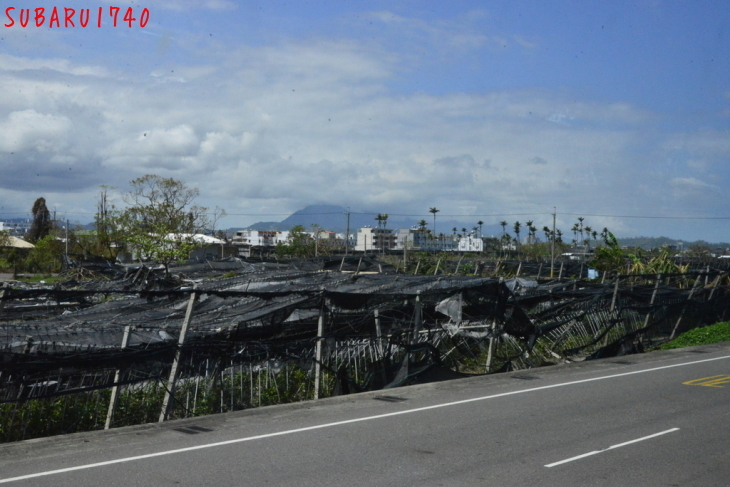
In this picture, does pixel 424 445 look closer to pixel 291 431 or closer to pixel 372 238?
pixel 291 431

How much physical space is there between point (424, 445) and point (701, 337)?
1528 centimetres

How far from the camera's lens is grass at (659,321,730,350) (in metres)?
19.9

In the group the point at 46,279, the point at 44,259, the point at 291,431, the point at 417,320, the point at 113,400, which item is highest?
the point at 44,259

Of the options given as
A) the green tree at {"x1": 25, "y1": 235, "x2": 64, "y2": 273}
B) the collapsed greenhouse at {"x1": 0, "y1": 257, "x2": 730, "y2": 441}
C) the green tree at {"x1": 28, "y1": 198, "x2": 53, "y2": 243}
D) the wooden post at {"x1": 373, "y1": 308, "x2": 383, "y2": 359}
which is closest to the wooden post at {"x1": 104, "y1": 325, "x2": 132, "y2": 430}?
the collapsed greenhouse at {"x1": 0, "y1": 257, "x2": 730, "y2": 441}

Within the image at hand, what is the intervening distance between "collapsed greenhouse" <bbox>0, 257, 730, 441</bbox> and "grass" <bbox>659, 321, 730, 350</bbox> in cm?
90

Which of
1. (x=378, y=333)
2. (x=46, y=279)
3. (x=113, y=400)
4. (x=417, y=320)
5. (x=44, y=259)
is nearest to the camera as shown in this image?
(x=113, y=400)

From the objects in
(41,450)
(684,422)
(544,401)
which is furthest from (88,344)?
(684,422)

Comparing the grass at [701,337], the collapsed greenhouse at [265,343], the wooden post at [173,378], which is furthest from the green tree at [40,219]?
the wooden post at [173,378]

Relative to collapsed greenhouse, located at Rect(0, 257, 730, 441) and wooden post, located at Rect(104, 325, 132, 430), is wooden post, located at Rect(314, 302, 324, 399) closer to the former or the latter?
collapsed greenhouse, located at Rect(0, 257, 730, 441)

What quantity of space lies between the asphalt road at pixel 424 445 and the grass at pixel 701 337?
8.62m

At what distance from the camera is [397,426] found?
9094 mm

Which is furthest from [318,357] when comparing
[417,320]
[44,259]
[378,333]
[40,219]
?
[40,219]

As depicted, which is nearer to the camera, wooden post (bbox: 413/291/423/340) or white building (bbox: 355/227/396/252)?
wooden post (bbox: 413/291/423/340)

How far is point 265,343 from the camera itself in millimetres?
10875
